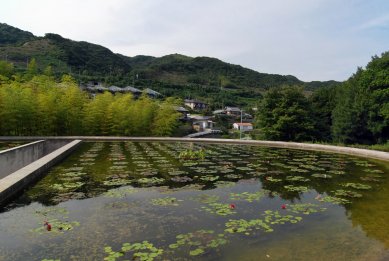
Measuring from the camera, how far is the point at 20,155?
1229 centimetres

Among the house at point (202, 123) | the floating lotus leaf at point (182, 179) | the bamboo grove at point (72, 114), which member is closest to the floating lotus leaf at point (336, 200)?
the floating lotus leaf at point (182, 179)

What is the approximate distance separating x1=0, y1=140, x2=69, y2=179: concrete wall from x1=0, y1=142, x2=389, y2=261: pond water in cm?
199

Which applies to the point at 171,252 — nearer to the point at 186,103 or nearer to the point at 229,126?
the point at 229,126

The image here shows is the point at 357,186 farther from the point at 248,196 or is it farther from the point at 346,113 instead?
the point at 346,113

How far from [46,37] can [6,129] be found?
88.0 m

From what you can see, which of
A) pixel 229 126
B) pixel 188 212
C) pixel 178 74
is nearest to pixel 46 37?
pixel 178 74

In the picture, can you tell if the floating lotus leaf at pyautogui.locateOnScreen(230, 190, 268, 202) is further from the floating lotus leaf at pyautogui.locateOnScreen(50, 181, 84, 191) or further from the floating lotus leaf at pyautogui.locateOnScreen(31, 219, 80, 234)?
the floating lotus leaf at pyautogui.locateOnScreen(50, 181, 84, 191)

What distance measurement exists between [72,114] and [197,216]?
1981cm

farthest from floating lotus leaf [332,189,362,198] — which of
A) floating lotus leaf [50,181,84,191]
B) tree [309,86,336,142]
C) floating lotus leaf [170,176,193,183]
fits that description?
tree [309,86,336,142]

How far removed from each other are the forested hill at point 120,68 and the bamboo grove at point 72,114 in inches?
1684

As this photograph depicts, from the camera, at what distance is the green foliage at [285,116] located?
2541cm

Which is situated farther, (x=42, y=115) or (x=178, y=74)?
(x=178, y=74)

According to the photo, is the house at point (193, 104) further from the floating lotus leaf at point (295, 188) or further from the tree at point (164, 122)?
the floating lotus leaf at point (295, 188)

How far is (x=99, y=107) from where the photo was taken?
23922 mm
